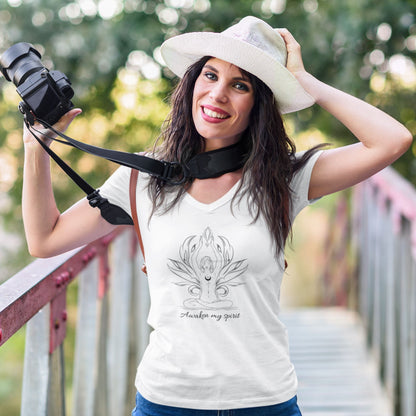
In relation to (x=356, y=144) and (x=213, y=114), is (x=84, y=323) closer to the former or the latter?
(x=213, y=114)

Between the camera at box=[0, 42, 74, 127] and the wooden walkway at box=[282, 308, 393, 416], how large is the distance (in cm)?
198

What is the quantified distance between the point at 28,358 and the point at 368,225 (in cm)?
285

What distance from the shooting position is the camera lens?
133 centimetres

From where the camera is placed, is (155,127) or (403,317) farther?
(155,127)

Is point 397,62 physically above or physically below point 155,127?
below

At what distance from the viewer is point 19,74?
4.36 ft

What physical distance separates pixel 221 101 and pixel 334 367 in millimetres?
2372

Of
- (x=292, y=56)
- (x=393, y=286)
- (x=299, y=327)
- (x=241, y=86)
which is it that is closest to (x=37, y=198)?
(x=241, y=86)

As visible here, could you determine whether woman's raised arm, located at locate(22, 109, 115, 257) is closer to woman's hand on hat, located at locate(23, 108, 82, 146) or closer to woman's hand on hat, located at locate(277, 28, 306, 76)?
woman's hand on hat, located at locate(23, 108, 82, 146)

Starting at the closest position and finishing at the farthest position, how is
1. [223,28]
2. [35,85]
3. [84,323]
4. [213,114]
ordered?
[35,85]
[213,114]
[84,323]
[223,28]

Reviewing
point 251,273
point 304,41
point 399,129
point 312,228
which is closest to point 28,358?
point 251,273

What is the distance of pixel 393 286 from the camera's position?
2.77 m

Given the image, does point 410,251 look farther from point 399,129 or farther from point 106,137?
point 106,137

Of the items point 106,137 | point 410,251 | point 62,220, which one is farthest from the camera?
point 106,137
